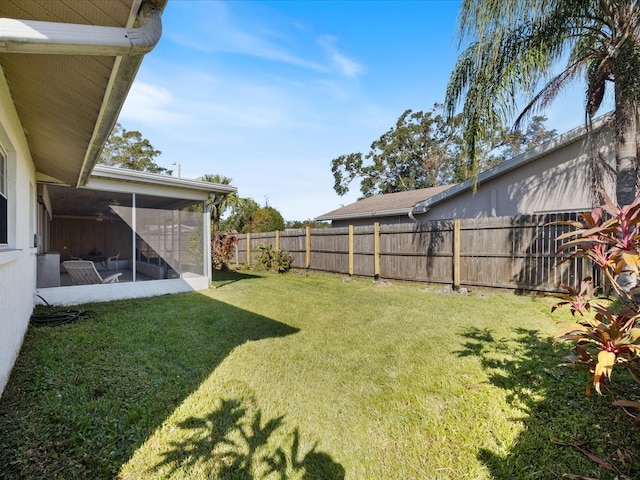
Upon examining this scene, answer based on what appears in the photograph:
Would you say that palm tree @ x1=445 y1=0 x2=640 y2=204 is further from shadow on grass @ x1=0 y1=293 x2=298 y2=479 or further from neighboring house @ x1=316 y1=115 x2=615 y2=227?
shadow on grass @ x1=0 y1=293 x2=298 y2=479

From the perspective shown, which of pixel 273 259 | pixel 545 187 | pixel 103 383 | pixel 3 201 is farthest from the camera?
pixel 273 259

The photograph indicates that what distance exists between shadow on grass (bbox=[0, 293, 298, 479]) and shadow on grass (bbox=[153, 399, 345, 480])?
36 cm

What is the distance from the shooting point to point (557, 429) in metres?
2.53

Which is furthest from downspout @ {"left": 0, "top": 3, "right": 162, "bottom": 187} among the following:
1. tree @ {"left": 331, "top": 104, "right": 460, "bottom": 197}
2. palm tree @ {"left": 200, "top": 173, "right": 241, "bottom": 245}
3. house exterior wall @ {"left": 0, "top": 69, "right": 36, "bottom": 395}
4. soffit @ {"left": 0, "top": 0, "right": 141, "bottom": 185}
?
tree @ {"left": 331, "top": 104, "right": 460, "bottom": 197}

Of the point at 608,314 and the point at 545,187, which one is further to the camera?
the point at 545,187

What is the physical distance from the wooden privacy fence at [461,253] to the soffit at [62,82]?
6338mm

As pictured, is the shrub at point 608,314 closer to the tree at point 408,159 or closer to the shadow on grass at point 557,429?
the shadow on grass at point 557,429

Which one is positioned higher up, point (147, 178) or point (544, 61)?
point (544, 61)

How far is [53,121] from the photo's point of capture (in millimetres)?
3809

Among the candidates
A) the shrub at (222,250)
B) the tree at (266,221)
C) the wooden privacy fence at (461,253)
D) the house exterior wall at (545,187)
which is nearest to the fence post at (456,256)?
the wooden privacy fence at (461,253)

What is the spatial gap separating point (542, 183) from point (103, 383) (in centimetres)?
1093

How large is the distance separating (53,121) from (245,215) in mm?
18263

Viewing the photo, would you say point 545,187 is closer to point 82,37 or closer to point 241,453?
point 241,453

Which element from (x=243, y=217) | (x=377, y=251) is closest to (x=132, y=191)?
(x=377, y=251)
